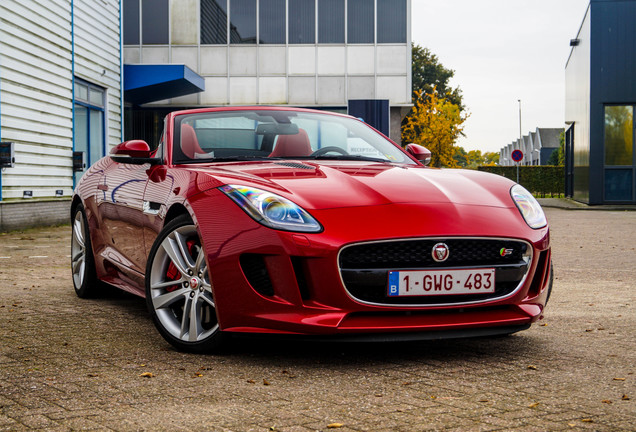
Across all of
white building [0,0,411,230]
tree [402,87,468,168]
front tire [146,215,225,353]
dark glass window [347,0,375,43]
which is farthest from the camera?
tree [402,87,468,168]

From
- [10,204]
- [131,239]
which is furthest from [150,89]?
[131,239]

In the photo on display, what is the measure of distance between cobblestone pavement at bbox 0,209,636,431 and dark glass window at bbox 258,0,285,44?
23.7 m

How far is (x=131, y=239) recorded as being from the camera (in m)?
5.19

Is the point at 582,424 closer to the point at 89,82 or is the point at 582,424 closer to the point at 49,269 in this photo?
the point at 49,269

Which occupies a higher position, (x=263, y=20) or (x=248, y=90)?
(x=263, y=20)

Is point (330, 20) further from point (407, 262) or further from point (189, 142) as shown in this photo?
point (407, 262)

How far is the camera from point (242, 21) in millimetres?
28594

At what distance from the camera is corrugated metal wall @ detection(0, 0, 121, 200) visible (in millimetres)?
15148

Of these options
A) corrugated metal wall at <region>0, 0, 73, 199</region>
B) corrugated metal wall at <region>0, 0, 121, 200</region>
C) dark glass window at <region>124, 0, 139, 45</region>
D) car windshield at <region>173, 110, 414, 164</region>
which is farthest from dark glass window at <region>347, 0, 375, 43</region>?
car windshield at <region>173, 110, 414, 164</region>

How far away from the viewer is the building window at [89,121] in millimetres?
19025

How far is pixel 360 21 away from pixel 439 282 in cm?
2547

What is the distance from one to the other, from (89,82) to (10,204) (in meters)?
5.93

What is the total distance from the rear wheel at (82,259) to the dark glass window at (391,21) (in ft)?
74.8

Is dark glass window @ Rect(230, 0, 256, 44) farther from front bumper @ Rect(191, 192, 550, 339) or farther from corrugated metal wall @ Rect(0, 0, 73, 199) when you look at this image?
front bumper @ Rect(191, 192, 550, 339)
